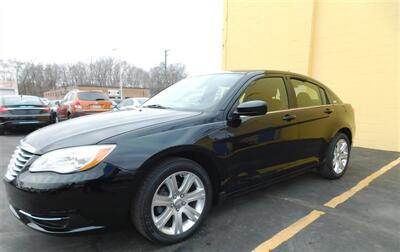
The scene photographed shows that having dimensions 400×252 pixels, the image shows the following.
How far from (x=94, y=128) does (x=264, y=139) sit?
174 centimetres

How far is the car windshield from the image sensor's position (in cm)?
330

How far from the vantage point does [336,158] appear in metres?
4.67

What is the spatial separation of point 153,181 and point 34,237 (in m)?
1.32

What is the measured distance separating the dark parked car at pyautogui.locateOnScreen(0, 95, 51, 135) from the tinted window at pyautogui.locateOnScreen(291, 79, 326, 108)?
8.23 m

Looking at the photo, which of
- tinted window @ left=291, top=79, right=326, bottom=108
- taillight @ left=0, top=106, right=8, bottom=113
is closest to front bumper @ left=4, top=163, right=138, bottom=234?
tinted window @ left=291, top=79, right=326, bottom=108

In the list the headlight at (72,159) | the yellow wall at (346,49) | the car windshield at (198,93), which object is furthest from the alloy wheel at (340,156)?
the headlight at (72,159)

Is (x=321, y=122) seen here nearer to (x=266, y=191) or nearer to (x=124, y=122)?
(x=266, y=191)

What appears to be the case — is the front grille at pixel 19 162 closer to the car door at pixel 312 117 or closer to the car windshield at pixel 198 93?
the car windshield at pixel 198 93

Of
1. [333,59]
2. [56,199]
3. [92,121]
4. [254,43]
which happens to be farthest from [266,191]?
[254,43]

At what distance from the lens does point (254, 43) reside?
8.98 metres

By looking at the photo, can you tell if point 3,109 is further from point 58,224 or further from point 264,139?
point 264,139

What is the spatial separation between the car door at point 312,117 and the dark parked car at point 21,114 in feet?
27.1

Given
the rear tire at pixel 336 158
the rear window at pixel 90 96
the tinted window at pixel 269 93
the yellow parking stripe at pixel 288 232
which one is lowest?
the yellow parking stripe at pixel 288 232

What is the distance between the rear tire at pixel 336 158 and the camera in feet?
14.8
